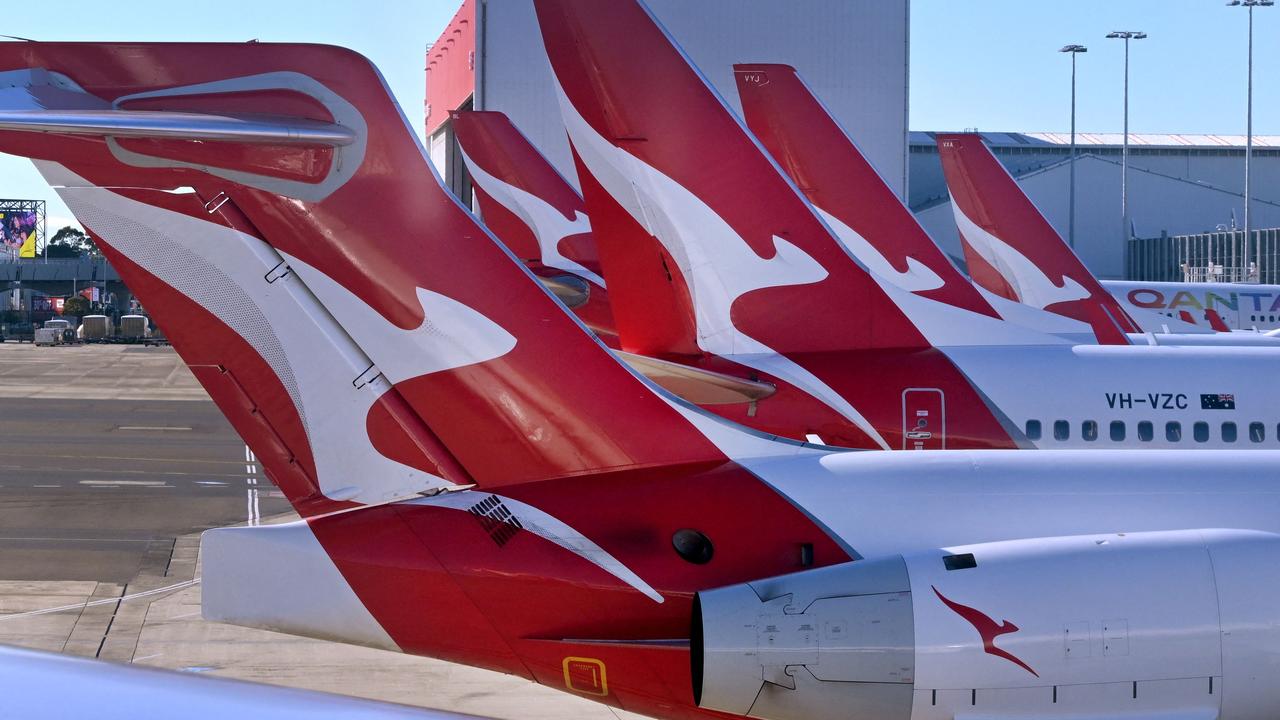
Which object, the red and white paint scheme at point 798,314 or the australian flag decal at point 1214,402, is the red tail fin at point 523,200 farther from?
the australian flag decal at point 1214,402

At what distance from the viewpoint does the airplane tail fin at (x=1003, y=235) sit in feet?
65.7

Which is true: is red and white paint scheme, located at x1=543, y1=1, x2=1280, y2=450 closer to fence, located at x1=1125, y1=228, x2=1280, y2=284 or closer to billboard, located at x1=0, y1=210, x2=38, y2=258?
fence, located at x1=1125, y1=228, x2=1280, y2=284

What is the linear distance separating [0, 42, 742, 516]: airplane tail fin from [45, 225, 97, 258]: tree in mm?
115696

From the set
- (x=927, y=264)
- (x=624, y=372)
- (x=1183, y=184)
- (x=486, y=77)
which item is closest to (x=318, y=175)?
(x=624, y=372)

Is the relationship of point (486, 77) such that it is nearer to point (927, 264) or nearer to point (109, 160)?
point (927, 264)

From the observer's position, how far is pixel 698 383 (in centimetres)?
1136

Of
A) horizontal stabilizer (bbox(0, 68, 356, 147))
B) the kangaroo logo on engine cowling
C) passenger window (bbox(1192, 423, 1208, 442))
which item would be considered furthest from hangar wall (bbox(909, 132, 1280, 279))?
horizontal stabilizer (bbox(0, 68, 356, 147))

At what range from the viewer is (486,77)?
4191 centimetres

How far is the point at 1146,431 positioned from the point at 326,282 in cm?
791

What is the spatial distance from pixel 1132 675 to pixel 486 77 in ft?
125

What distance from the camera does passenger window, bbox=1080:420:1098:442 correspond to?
11.5 metres

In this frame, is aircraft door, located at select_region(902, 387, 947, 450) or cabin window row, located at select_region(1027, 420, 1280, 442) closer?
aircraft door, located at select_region(902, 387, 947, 450)

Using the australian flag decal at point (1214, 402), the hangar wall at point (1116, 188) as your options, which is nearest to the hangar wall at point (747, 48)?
the hangar wall at point (1116, 188)

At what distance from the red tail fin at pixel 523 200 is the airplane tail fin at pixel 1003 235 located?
6.54 m
